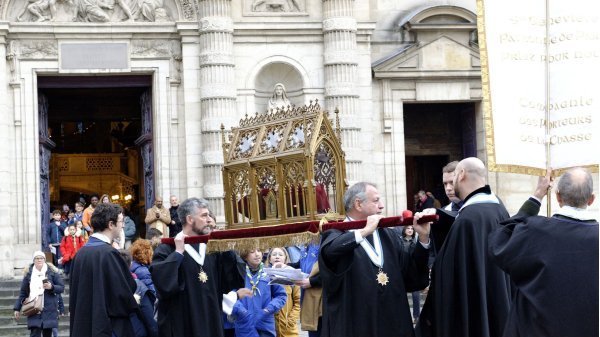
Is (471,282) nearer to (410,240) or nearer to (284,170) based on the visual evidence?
(410,240)

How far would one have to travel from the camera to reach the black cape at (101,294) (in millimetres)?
9938

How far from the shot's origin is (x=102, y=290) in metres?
9.96

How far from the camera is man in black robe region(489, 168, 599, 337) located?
7.39m

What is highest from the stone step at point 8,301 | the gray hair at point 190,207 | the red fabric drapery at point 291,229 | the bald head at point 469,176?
the bald head at point 469,176

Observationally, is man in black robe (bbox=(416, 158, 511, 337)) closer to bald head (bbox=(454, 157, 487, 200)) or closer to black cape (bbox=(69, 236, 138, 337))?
bald head (bbox=(454, 157, 487, 200))

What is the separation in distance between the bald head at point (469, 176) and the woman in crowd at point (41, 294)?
929 centimetres

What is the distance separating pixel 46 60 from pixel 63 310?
5.89 m

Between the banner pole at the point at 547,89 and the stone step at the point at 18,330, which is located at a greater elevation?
the banner pole at the point at 547,89

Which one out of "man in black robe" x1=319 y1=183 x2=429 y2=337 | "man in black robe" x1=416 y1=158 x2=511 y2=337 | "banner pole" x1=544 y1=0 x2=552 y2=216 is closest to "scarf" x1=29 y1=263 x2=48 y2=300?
"man in black robe" x1=319 y1=183 x2=429 y2=337

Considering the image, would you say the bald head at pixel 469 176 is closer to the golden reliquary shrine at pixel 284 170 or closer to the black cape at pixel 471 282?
the black cape at pixel 471 282

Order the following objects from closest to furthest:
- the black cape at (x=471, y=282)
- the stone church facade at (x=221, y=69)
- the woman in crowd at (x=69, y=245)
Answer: the black cape at (x=471, y=282) < the woman in crowd at (x=69, y=245) < the stone church facade at (x=221, y=69)

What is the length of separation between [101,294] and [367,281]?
2.50 meters

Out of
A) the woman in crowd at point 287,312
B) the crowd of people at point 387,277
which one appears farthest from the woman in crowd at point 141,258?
→ the woman in crowd at point 287,312

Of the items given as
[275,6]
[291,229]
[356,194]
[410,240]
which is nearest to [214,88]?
[275,6]
